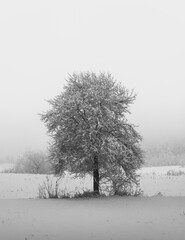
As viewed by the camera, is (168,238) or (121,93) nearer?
(168,238)

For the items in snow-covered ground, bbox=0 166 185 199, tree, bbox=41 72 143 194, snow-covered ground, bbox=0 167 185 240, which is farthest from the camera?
snow-covered ground, bbox=0 166 185 199

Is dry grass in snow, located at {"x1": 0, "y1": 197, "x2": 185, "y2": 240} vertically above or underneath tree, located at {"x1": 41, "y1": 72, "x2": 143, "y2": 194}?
underneath

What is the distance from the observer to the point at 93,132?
18.7m

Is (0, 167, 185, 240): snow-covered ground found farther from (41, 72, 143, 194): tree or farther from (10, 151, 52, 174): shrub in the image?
(10, 151, 52, 174): shrub

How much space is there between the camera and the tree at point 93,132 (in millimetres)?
18703

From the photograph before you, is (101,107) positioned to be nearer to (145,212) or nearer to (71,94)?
(71,94)

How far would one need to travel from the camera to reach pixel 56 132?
771 inches

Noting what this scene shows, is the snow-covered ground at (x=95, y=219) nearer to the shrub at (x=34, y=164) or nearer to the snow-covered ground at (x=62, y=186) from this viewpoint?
the snow-covered ground at (x=62, y=186)

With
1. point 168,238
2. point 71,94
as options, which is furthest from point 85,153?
point 168,238

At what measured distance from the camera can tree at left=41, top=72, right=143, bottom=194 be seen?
1870 cm

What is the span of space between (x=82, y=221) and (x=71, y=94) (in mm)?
9607

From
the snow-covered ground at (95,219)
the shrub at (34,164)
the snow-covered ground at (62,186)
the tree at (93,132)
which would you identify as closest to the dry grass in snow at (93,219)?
the snow-covered ground at (95,219)

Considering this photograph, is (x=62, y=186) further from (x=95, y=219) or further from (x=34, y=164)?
(x=34, y=164)

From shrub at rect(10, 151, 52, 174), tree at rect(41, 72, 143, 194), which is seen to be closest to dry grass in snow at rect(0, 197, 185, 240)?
tree at rect(41, 72, 143, 194)
